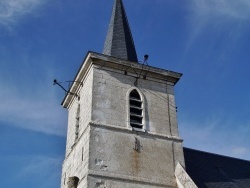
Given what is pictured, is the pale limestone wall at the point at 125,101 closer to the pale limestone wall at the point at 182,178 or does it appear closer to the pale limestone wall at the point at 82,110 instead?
the pale limestone wall at the point at 82,110

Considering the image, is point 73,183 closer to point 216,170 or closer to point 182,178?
point 182,178

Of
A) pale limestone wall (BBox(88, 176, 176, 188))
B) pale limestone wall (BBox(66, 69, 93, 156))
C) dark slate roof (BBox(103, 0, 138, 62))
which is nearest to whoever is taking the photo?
pale limestone wall (BBox(88, 176, 176, 188))

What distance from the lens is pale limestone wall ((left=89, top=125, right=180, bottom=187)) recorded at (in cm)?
1358

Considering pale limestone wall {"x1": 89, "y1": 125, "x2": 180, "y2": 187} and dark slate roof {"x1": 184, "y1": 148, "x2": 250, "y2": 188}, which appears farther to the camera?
dark slate roof {"x1": 184, "y1": 148, "x2": 250, "y2": 188}

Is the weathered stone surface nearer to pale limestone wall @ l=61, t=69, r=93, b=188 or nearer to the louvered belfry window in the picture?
pale limestone wall @ l=61, t=69, r=93, b=188

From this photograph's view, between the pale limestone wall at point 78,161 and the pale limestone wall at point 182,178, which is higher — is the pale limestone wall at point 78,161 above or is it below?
above

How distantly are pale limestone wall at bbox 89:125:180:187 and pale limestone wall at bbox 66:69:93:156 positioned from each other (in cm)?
99

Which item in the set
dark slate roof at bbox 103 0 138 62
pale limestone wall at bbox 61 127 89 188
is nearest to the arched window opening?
pale limestone wall at bbox 61 127 89 188

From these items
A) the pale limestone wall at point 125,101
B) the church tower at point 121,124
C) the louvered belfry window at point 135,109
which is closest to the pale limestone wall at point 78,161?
the church tower at point 121,124

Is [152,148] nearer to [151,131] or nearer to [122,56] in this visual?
[151,131]

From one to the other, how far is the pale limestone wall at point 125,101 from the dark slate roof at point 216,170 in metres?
1.55

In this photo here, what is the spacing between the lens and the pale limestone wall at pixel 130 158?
13578mm

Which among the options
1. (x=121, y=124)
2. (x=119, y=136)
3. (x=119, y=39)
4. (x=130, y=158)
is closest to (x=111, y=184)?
(x=130, y=158)

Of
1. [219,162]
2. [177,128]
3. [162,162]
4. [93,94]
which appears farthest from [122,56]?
[219,162]
